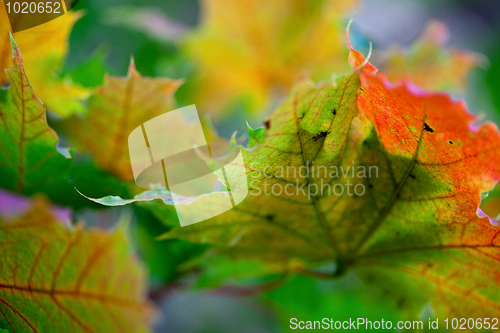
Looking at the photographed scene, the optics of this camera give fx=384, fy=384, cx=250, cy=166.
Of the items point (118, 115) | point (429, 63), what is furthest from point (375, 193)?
point (429, 63)

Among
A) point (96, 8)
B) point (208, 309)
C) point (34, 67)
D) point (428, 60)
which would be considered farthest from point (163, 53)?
point (208, 309)

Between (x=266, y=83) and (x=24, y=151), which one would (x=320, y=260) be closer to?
(x=24, y=151)

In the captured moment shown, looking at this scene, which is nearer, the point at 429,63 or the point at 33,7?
the point at 33,7

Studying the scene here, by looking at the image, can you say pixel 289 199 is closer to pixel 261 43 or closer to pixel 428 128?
pixel 428 128

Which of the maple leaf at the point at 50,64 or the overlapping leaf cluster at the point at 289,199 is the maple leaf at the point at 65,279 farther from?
the maple leaf at the point at 50,64

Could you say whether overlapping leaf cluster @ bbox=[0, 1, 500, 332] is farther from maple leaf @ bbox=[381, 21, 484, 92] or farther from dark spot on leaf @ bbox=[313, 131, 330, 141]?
maple leaf @ bbox=[381, 21, 484, 92]

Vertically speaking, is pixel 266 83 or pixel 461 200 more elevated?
pixel 461 200

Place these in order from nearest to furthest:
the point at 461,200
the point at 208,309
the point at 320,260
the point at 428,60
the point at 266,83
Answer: the point at 461,200, the point at 320,260, the point at 428,60, the point at 266,83, the point at 208,309
